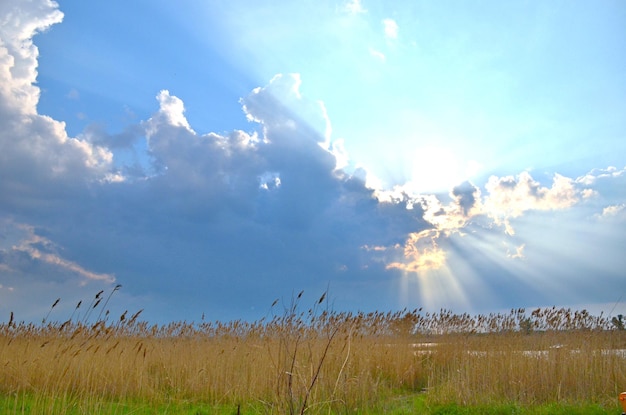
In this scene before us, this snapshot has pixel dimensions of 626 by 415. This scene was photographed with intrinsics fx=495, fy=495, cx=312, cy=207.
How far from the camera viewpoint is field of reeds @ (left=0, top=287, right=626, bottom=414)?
26.5 feet

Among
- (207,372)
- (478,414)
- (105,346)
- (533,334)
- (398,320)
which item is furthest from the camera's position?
(398,320)

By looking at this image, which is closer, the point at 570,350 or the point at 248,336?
the point at 570,350

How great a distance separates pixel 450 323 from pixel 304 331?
4.76 m

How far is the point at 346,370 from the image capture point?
26.6ft

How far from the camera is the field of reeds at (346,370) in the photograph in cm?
806

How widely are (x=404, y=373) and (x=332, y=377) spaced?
2.85 metres

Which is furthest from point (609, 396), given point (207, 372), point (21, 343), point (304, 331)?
point (21, 343)

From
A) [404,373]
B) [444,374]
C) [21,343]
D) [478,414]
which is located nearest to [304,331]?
[404,373]

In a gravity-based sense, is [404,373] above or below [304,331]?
below

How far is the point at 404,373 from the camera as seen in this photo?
35.5ft

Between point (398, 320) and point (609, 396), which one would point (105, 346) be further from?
point (609, 396)

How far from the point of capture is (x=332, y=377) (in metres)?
8.60

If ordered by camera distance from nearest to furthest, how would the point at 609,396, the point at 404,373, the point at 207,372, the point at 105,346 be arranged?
the point at 609,396 < the point at 207,372 < the point at 404,373 < the point at 105,346

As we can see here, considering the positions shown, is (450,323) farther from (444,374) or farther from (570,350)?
(570,350)
